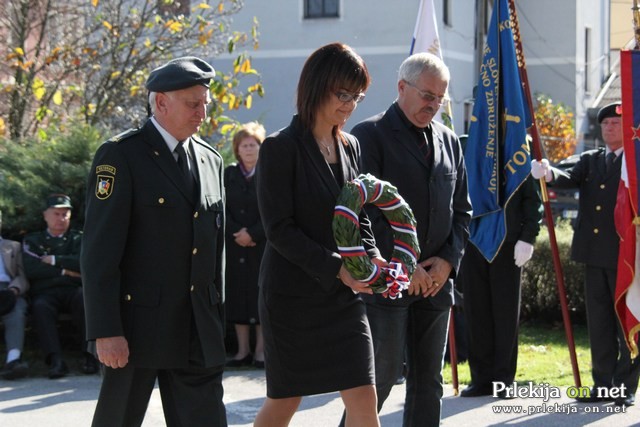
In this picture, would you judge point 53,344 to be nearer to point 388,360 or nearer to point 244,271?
point 244,271

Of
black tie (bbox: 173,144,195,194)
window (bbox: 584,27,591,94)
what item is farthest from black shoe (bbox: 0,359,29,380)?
window (bbox: 584,27,591,94)

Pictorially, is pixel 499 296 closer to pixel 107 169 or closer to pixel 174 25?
pixel 107 169

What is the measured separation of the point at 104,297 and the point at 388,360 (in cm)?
155

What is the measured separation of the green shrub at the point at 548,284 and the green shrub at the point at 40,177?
15.5ft

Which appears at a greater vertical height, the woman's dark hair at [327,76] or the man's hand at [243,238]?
the woman's dark hair at [327,76]

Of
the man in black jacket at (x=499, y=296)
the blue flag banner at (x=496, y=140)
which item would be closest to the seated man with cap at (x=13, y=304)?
the man in black jacket at (x=499, y=296)

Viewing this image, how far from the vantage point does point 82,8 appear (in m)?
11.8

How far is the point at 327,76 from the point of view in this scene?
166 inches

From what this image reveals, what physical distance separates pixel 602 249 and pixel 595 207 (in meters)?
0.34

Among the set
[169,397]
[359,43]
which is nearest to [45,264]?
[169,397]

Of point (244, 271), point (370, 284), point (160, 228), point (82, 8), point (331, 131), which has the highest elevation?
point (82, 8)

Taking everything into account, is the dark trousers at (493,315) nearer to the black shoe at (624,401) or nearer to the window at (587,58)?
the black shoe at (624,401)

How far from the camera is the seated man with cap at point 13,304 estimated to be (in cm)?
796

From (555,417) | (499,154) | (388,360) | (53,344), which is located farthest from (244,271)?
(388,360)
